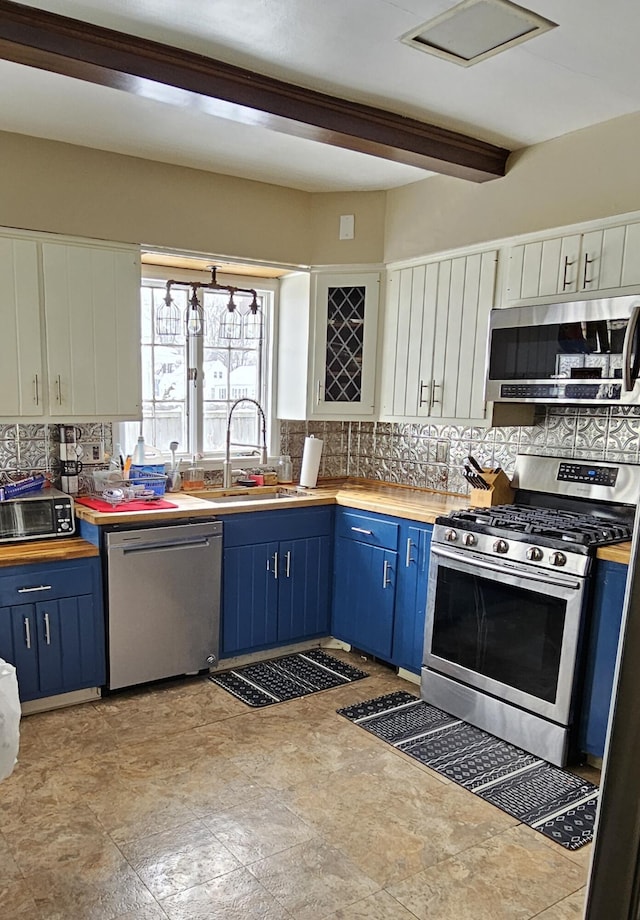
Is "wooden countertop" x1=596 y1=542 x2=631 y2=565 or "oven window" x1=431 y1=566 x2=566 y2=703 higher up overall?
"wooden countertop" x1=596 y1=542 x2=631 y2=565

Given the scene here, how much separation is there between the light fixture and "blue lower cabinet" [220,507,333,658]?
122 cm

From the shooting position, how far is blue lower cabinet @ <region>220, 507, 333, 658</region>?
3543 millimetres

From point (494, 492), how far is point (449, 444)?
1.80 ft

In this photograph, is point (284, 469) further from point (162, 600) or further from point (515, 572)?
point (515, 572)

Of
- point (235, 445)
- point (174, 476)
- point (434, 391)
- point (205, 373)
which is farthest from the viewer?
point (235, 445)

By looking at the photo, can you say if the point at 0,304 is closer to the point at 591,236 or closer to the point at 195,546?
the point at 195,546

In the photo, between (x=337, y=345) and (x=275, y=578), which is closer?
(x=275, y=578)

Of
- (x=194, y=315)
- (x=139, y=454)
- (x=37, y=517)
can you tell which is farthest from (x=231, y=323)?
(x=37, y=517)

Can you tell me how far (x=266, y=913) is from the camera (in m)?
1.95

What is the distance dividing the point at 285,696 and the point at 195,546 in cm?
87

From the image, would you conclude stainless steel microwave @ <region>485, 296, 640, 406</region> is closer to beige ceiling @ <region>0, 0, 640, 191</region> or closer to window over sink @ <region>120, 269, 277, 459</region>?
beige ceiling @ <region>0, 0, 640, 191</region>

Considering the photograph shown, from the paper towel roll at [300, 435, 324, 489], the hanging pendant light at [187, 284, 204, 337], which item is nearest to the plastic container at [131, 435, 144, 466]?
the hanging pendant light at [187, 284, 204, 337]

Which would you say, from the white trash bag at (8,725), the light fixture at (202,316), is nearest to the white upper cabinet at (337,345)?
the light fixture at (202,316)

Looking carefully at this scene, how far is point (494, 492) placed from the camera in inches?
135
